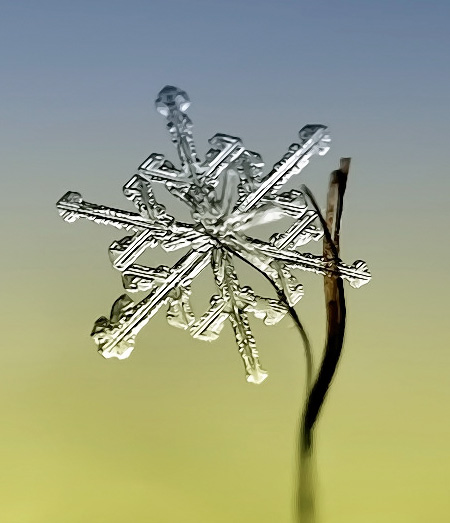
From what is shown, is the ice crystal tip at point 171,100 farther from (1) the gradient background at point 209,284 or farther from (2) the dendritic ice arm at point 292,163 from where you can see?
(2) the dendritic ice arm at point 292,163

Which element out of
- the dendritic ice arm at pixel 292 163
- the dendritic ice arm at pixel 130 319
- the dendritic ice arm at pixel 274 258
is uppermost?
the dendritic ice arm at pixel 292 163

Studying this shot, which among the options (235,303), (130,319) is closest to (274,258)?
(235,303)

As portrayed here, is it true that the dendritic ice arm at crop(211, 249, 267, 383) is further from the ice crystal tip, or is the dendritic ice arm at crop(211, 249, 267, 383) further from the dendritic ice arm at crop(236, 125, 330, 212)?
the ice crystal tip

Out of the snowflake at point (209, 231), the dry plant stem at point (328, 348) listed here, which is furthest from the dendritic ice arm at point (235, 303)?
A: the dry plant stem at point (328, 348)

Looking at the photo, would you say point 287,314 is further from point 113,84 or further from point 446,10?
point 446,10

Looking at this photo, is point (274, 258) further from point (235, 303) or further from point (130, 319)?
point (130, 319)

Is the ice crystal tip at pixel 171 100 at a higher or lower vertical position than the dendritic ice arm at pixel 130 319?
higher
